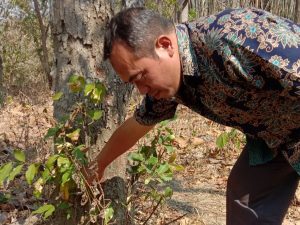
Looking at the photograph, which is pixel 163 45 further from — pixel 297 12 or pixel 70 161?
pixel 297 12

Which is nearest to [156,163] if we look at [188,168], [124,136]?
[124,136]

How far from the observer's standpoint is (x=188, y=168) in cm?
426

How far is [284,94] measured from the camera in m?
1.65

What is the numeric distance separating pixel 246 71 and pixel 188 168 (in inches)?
107

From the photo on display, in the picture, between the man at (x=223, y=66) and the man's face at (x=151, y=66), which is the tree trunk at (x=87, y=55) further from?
the man's face at (x=151, y=66)

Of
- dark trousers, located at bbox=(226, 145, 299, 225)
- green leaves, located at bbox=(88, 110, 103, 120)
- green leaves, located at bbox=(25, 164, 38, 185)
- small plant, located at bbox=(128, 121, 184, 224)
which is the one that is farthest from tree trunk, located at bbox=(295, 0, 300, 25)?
green leaves, located at bbox=(25, 164, 38, 185)

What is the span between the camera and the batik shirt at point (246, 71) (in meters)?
1.57

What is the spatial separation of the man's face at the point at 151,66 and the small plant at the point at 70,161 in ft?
1.35

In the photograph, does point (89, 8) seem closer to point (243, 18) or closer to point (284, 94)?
point (243, 18)

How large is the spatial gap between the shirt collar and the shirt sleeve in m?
0.31

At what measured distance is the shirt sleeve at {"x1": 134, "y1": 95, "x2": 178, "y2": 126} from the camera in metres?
2.00

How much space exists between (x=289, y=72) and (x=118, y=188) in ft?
3.73

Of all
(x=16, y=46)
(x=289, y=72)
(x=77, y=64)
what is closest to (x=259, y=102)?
(x=289, y=72)

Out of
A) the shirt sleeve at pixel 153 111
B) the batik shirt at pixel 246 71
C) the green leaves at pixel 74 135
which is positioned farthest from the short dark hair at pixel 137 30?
the green leaves at pixel 74 135
